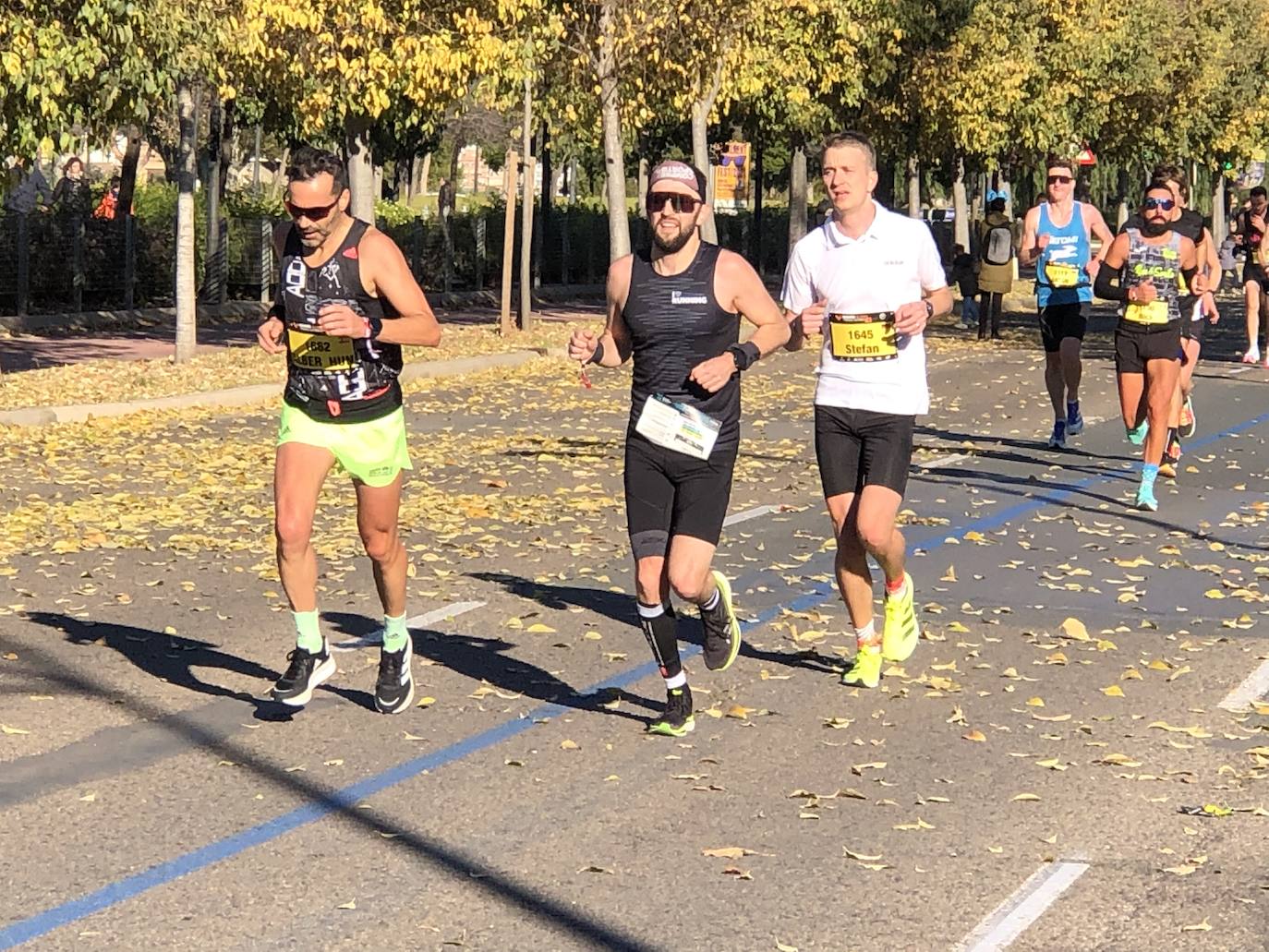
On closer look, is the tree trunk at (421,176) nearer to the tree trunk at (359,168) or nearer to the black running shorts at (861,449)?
the tree trunk at (359,168)

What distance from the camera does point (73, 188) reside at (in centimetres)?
3300

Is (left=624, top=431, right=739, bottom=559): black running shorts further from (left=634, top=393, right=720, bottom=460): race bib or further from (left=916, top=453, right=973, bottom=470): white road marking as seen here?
(left=916, top=453, right=973, bottom=470): white road marking

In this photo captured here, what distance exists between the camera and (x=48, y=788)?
6637 millimetres

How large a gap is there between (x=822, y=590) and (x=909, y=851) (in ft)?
13.8

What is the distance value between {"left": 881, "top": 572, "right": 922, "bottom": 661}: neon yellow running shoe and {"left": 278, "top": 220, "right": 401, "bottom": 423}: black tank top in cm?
213

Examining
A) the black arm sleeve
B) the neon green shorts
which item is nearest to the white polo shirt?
the neon green shorts

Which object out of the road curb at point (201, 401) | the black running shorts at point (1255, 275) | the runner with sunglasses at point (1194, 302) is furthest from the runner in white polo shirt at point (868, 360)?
the black running shorts at point (1255, 275)

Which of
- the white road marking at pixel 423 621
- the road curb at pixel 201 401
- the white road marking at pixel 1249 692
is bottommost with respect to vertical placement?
the road curb at pixel 201 401

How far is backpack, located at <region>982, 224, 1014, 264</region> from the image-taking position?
92.6 ft

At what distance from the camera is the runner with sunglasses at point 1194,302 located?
13219mm

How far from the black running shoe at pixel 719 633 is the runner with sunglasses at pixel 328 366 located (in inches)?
46.9

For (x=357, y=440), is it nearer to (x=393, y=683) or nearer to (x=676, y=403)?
(x=393, y=683)

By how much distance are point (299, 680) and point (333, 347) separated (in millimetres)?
1174

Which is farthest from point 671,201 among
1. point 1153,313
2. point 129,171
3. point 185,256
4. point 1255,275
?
point 129,171
